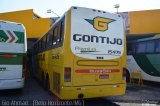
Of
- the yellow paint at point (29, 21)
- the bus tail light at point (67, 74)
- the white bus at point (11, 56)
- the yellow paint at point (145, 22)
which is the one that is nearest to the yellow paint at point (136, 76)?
the yellow paint at point (145, 22)

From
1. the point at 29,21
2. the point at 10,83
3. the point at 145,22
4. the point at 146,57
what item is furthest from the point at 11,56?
the point at 145,22

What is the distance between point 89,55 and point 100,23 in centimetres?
126

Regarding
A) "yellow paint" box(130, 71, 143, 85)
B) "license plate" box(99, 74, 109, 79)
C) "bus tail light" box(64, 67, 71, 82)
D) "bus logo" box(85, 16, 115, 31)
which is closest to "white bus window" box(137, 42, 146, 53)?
"yellow paint" box(130, 71, 143, 85)

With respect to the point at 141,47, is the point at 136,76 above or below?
below

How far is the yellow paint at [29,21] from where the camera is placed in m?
22.9

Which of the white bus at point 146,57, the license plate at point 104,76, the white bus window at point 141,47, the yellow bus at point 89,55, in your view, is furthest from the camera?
the white bus window at point 141,47

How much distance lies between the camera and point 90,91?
26.2 ft

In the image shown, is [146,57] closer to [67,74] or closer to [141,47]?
[141,47]

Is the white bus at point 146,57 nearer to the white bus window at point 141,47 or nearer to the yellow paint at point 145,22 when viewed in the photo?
the white bus window at point 141,47

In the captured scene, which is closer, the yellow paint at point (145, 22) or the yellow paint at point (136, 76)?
the yellow paint at point (136, 76)

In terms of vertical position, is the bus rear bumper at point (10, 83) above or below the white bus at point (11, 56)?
below

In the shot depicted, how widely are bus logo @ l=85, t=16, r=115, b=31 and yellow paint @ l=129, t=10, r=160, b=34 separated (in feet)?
40.3

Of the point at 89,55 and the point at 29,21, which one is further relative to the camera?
the point at 29,21

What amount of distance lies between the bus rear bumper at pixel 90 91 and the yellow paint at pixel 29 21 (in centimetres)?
1558
